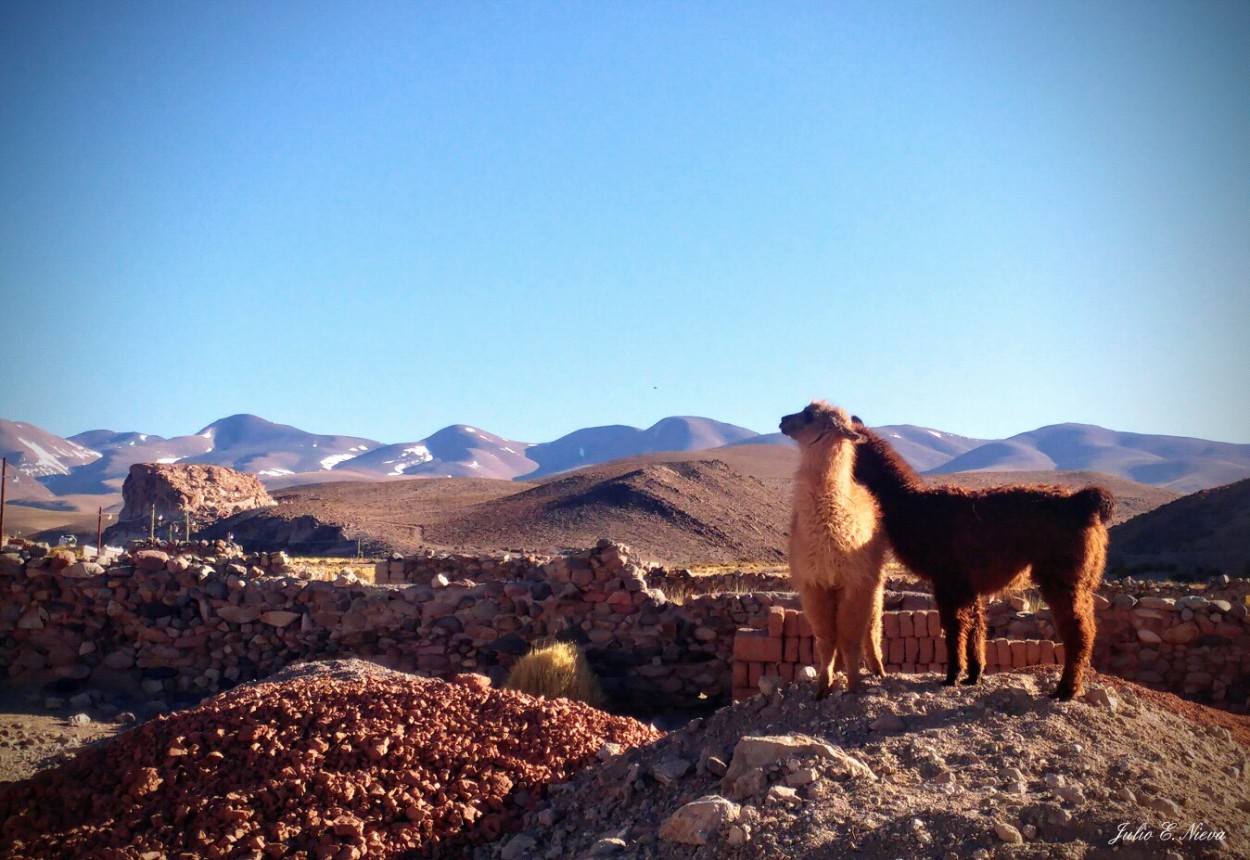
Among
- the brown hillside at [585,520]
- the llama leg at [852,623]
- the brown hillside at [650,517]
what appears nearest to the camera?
the llama leg at [852,623]

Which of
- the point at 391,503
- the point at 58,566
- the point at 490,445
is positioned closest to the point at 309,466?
the point at 490,445

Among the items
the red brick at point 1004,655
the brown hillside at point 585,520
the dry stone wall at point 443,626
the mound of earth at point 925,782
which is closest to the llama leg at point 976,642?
the mound of earth at point 925,782

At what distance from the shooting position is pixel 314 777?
23.5ft

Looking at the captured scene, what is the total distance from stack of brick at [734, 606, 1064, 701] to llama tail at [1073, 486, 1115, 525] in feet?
9.86

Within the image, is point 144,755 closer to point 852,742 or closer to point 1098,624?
point 852,742

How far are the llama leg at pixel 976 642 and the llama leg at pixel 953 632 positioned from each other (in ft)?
0.26

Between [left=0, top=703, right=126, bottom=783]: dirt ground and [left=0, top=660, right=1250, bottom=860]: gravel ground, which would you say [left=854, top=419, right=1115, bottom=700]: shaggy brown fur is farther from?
[left=0, top=703, right=126, bottom=783]: dirt ground

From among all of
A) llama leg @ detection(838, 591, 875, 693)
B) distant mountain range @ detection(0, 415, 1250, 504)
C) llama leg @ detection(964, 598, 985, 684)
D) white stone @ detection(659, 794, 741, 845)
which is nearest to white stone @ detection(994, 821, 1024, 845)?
white stone @ detection(659, 794, 741, 845)

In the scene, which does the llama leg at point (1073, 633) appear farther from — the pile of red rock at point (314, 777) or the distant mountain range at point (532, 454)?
the distant mountain range at point (532, 454)

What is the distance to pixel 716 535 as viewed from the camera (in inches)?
1864

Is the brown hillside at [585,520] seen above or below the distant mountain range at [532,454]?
below

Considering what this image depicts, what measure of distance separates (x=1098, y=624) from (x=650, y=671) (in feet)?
18.3

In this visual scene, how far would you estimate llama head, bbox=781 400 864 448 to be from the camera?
783 centimetres

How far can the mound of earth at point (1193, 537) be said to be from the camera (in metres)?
33.1
